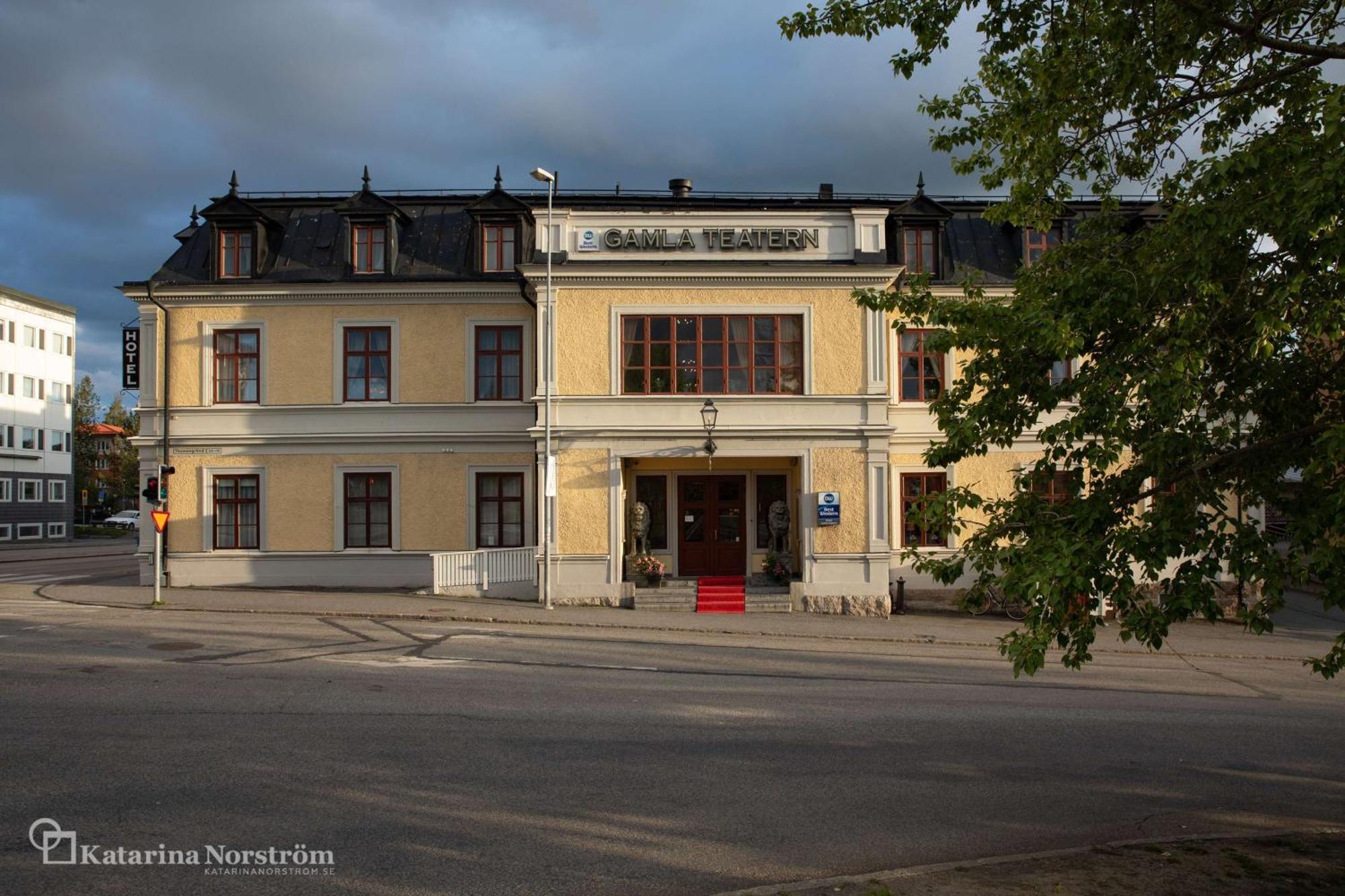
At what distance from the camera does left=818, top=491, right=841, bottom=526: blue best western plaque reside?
71.9ft

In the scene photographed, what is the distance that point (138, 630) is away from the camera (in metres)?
16.2

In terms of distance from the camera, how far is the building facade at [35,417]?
5797 centimetres

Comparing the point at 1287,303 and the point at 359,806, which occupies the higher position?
the point at 1287,303

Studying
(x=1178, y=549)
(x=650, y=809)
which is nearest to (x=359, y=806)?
(x=650, y=809)

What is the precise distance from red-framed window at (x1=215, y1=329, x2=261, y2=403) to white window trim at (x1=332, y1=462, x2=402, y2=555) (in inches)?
119

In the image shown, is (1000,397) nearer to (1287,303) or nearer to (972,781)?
(1287,303)

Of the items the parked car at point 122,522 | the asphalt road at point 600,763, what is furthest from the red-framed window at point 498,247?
the parked car at point 122,522

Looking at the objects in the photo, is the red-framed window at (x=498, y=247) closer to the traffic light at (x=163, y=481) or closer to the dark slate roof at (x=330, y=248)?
the dark slate roof at (x=330, y=248)

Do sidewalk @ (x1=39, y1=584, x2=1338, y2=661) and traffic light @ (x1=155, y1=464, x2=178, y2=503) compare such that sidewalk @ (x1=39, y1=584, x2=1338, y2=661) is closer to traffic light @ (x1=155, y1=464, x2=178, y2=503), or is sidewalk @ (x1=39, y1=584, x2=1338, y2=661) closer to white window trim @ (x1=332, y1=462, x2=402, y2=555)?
white window trim @ (x1=332, y1=462, x2=402, y2=555)

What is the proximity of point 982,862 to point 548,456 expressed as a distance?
15961 mm

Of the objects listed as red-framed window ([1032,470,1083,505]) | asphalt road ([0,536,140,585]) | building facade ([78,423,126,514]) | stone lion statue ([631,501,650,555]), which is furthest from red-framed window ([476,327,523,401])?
building facade ([78,423,126,514])

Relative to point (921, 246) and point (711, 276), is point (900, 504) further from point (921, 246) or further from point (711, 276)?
point (711, 276)

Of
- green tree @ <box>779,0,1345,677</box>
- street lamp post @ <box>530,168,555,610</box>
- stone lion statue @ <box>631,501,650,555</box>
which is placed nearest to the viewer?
green tree @ <box>779,0,1345,677</box>

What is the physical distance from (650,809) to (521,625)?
11773mm
